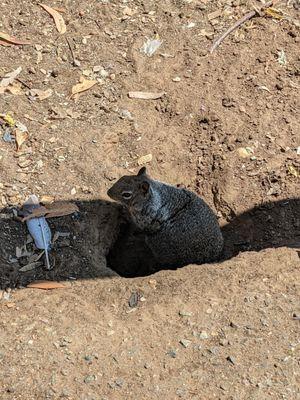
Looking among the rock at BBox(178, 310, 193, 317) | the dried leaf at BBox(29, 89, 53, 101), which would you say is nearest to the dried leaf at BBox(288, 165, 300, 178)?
the rock at BBox(178, 310, 193, 317)

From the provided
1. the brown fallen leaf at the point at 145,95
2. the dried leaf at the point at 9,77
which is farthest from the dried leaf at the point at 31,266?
the brown fallen leaf at the point at 145,95

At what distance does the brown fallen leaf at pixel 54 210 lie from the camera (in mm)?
6375

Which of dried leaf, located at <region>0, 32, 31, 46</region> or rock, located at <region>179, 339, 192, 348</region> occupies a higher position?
dried leaf, located at <region>0, 32, 31, 46</region>

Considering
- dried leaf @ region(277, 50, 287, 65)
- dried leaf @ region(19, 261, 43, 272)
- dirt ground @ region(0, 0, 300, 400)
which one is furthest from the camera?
dried leaf @ region(277, 50, 287, 65)

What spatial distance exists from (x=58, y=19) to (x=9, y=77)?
114 cm

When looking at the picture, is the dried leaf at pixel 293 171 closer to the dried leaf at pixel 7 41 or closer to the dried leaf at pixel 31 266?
the dried leaf at pixel 31 266

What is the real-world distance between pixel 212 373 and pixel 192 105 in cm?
370

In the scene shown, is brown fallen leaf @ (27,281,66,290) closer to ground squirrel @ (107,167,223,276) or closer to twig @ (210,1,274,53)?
ground squirrel @ (107,167,223,276)

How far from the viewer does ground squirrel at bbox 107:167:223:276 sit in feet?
22.0

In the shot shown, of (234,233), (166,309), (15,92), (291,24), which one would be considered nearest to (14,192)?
(15,92)

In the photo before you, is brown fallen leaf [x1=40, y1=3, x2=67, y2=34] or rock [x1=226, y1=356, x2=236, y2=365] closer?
rock [x1=226, y1=356, x2=236, y2=365]

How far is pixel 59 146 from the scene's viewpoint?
7.01 meters

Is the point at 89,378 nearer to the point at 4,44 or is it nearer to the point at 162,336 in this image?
the point at 162,336

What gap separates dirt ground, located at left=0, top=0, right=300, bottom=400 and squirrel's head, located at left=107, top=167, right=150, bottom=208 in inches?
11.1
